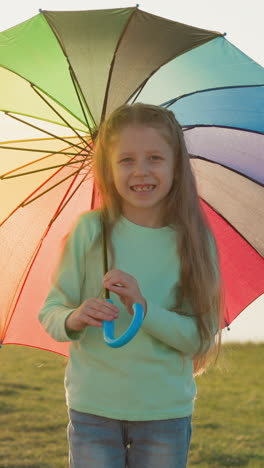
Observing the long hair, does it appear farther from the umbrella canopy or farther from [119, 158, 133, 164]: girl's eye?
the umbrella canopy

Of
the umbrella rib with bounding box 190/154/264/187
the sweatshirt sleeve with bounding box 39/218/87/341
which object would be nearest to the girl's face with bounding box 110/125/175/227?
the sweatshirt sleeve with bounding box 39/218/87/341

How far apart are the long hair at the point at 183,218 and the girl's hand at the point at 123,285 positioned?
0.79ft

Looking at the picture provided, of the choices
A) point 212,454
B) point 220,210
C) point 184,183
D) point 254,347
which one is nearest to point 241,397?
point 212,454

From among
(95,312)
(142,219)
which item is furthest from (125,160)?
(95,312)

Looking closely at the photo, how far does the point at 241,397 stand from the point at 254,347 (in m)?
3.28

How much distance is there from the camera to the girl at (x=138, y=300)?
10.2 feet

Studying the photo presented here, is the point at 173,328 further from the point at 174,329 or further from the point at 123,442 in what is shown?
the point at 123,442

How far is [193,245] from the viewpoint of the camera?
3.28m

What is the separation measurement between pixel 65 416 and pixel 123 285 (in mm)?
4422

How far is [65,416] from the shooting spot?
7.23 metres

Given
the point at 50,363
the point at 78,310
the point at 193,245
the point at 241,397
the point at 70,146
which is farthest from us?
the point at 50,363

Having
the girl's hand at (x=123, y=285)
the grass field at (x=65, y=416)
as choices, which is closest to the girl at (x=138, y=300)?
the girl's hand at (x=123, y=285)

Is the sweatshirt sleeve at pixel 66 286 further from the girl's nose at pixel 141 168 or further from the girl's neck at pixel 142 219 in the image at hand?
→ the girl's nose at pixel 141 168

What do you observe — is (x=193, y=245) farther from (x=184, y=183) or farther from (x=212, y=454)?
(x=212, y=454)
